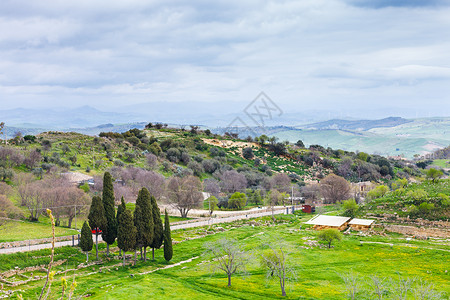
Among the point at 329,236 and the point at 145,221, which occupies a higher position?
the point at 145,221

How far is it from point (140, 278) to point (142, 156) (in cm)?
7286

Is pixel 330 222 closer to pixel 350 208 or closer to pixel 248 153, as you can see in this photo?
pixel 350 208

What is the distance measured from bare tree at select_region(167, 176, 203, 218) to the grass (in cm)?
2226

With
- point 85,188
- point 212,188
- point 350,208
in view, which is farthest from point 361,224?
point 85,188

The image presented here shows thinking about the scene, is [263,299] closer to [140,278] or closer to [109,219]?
[140,278]

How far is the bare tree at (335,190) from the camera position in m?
92.6

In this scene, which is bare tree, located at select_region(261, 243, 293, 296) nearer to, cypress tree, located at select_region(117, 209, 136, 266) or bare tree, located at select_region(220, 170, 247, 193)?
cypress tree, located at select_region(117, 209, 136, 266)

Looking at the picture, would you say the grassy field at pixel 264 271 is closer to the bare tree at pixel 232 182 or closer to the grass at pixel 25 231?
the grass at pixel 25 231

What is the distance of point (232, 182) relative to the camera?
94.1m

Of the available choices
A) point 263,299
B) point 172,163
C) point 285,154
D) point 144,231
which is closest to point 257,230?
point 144,231

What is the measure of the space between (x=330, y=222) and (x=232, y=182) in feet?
112

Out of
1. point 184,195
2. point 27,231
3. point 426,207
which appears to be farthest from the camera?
point 184,195

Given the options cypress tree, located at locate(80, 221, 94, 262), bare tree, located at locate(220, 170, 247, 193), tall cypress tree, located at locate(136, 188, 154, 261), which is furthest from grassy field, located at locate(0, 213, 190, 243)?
bare tree, located at locate(220, 170, 247, 193)

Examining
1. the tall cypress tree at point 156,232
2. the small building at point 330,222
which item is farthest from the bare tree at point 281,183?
the tall cypress tree at point 156,232
